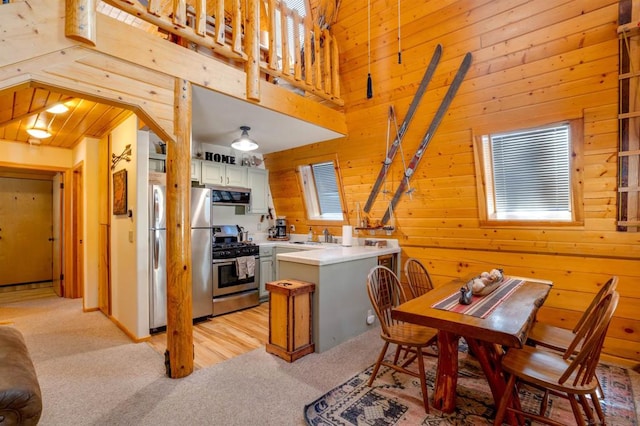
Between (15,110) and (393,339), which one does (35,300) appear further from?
(393,339)

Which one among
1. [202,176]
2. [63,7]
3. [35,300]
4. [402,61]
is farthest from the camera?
[35,300]

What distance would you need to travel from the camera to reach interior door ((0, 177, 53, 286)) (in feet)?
20.2

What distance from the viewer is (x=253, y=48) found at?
3197 mm

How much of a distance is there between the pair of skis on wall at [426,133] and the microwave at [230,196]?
1.98 metres

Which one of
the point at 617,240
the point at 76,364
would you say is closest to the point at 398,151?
the point at 617,240

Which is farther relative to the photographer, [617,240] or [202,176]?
[202,176]

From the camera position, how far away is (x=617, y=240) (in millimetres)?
2879

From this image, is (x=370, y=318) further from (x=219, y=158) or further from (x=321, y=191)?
(x=219, y=158)

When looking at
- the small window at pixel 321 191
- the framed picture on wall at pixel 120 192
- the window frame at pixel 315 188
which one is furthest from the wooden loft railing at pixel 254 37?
the framed picture on wall at pixel 120 192

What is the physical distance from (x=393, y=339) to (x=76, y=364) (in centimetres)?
290

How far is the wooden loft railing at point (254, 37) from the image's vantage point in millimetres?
2670

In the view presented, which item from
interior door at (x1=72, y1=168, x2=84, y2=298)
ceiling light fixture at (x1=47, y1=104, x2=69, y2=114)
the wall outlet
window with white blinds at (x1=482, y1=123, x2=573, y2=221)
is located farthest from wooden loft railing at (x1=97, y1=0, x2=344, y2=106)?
interior door at (x1=72, y1=168, x2=84, y2=298)

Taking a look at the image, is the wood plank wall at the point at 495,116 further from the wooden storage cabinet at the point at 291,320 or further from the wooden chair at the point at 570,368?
the wooden storage cabinet at the point at 291,320

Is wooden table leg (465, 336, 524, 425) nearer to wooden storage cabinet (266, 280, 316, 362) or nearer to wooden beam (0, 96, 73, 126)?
wooden storage cabinet (266, 280, 316, 362)
